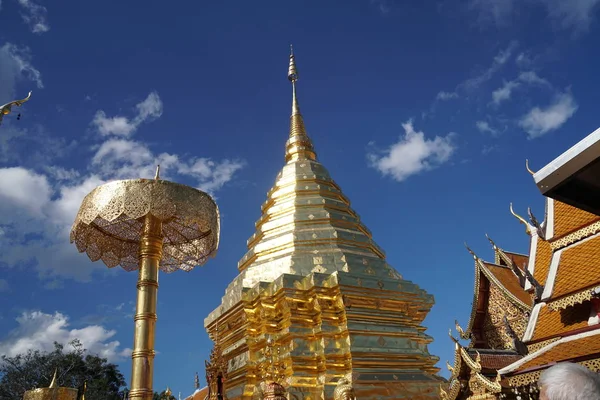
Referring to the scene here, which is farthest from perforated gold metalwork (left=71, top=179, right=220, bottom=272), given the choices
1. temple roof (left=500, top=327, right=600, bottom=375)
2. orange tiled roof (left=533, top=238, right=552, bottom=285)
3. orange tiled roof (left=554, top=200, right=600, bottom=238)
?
orange tiled roof (left=533, top=238, right=552, bottom=285)

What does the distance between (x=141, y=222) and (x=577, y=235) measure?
18.9 feet

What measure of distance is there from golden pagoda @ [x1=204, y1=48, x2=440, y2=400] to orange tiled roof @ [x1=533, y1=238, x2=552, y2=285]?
1.96 m

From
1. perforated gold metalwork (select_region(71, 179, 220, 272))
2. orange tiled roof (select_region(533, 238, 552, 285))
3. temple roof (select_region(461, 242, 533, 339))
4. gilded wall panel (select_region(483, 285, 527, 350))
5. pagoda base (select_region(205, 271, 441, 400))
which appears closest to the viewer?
perforated gold metalwork (select_region(71, 179, 220, 272))

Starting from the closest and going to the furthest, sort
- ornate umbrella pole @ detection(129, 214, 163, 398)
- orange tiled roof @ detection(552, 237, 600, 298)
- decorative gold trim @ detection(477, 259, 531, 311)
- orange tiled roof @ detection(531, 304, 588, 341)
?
ornate umbrella pole @ detection(129, 214, 163, 398) → orange tiled roof @ detection(552, 237, 600, 298) → orange tiled roof @ detection(531, 304, 588, 341) → decorative gold trim @ detection(477, 259, 531, 311)

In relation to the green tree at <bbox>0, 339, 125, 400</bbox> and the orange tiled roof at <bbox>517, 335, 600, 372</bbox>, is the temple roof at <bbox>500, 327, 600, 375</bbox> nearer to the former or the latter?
the orange tiled roof at <bbox>517, 335, 600, 372</bbox>

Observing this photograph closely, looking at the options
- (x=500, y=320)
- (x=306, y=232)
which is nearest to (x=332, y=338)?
(x=306, y=232)

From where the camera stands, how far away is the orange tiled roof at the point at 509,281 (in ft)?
39.2

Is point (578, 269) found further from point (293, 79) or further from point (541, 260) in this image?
point (293, 79)

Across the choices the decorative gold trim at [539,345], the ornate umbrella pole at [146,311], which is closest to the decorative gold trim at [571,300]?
the decorative gold trim at [539,345]

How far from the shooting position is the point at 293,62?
49.5ft

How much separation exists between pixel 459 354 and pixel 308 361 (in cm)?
326

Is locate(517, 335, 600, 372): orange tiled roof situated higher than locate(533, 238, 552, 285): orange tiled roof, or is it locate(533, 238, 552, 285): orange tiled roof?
locate(533, 238, 552, 285): orange tiled roof

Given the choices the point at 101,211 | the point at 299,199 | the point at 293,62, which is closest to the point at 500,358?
the point at 299,199

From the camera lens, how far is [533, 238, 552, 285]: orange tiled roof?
8930 millimetres
